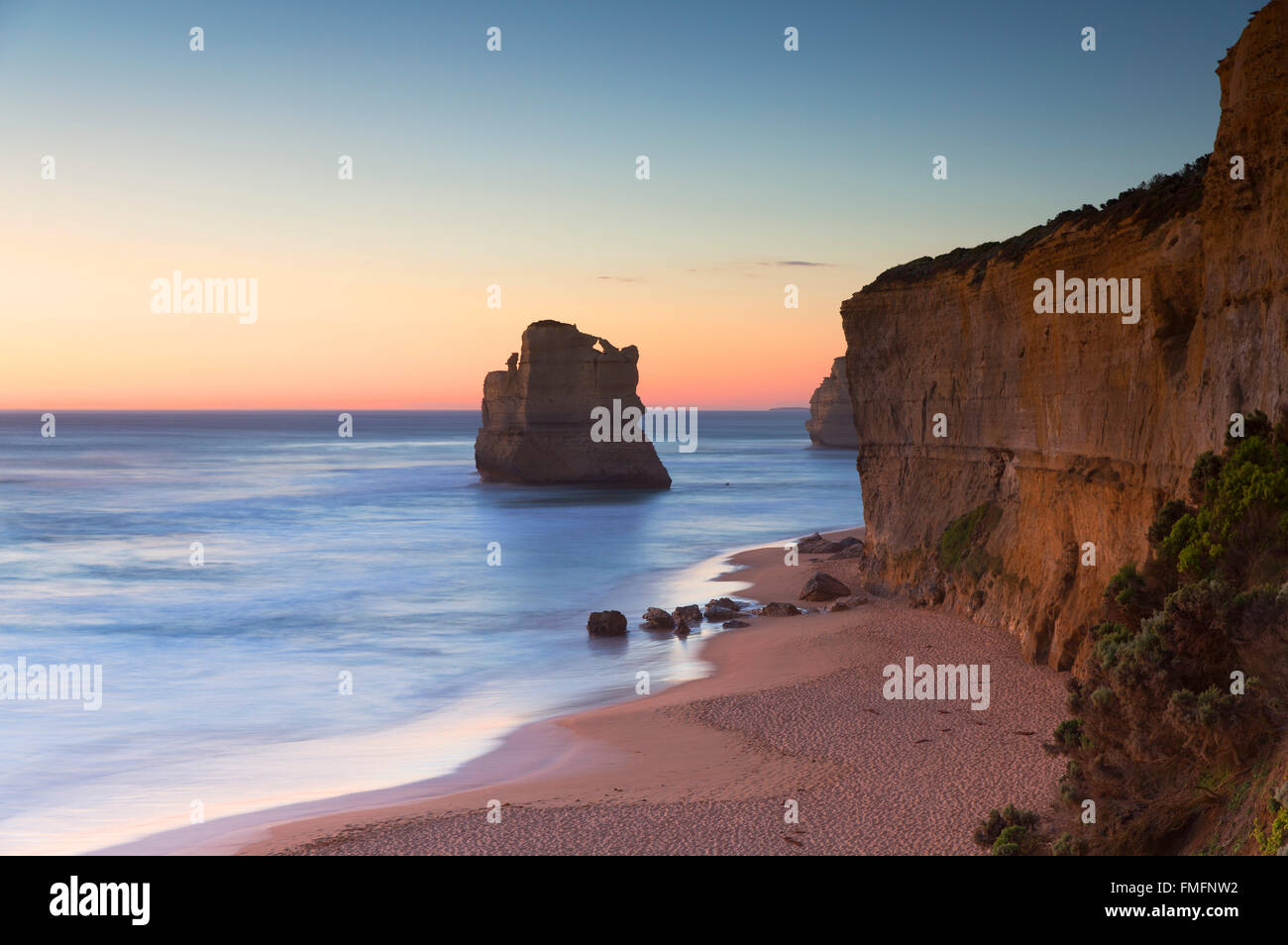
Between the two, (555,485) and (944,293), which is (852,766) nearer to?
(944,293)

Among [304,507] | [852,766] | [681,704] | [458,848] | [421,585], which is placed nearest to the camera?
[458,848]

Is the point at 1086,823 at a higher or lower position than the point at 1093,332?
lower

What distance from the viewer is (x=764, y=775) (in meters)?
14.3

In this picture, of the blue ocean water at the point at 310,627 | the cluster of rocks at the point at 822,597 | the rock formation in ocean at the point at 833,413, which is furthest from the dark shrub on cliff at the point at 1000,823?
the rock formation in ocean at the point at 833,413

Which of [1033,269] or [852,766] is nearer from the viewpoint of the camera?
[852,766]

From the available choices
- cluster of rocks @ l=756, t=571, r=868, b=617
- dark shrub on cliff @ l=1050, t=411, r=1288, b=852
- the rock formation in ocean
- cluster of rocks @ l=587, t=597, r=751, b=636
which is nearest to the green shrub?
cluster of rocks @ l=756, t=571, r=868, b=617

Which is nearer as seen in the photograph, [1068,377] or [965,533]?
[1068,377]

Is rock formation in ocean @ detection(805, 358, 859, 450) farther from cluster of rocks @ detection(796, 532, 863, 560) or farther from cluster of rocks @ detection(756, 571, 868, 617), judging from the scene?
cluster of rocks @ detection(756, 571, 868, 617)

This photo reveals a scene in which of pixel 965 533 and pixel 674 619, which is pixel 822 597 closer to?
pixel 674 619

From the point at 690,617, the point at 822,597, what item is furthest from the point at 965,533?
the point at 690,617

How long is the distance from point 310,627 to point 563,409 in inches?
1588
